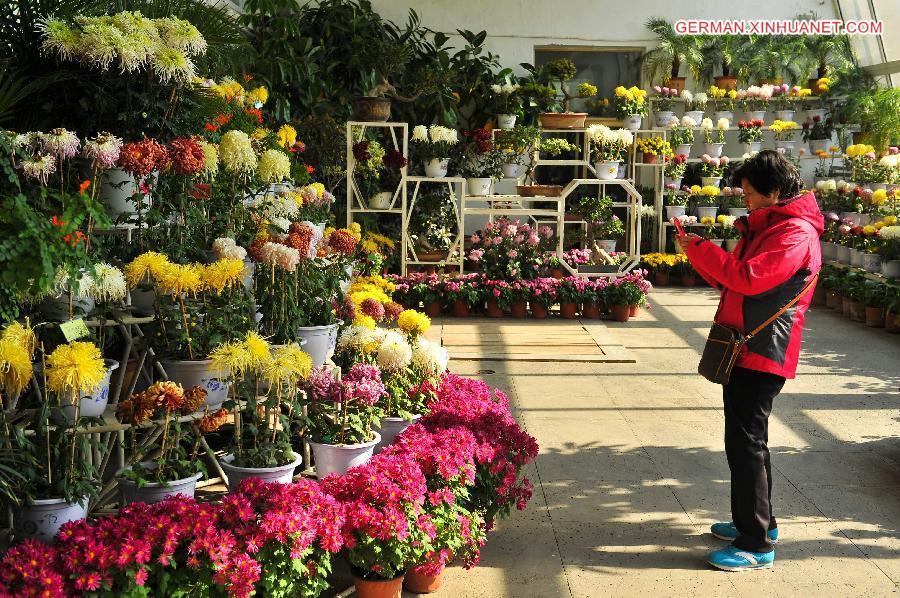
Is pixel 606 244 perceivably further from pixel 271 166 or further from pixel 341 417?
pixel 341 417

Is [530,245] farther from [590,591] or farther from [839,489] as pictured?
[590,591]

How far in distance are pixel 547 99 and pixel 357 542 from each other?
866 cm

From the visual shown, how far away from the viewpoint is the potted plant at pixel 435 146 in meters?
9.33

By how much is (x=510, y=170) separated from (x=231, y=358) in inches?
274

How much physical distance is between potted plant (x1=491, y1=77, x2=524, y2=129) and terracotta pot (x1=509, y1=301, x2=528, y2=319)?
8.37 feet

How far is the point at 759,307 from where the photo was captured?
3.44 m

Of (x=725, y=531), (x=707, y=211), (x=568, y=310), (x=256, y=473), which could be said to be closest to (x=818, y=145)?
(x=707, y=211)

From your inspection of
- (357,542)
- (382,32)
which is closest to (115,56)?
(357,542)

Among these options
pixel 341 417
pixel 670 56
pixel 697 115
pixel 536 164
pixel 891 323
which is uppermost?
pixel 670 56

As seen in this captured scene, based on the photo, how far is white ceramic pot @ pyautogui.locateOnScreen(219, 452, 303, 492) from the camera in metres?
3.17

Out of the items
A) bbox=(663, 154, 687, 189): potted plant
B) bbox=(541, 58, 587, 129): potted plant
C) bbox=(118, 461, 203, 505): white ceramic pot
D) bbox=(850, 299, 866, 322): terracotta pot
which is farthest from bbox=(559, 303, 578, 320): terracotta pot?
bbox=(118, 461, 203, 505): white ceramic pot

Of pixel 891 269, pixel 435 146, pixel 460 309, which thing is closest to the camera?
pixel 891 269

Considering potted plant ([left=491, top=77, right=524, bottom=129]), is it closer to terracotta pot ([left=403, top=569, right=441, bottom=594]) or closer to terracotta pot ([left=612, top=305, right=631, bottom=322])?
terracotta pot ([left=612, top=305, right=631, bottom=322])

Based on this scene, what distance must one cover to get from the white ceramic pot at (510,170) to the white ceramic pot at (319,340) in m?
5.91
